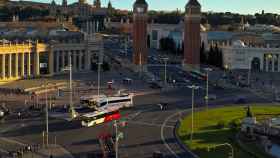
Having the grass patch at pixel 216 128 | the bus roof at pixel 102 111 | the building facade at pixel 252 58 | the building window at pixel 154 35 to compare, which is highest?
the building window at pixel 154 35

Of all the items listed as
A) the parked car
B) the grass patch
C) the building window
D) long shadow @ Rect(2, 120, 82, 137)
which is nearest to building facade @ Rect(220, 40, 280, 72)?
the parked car

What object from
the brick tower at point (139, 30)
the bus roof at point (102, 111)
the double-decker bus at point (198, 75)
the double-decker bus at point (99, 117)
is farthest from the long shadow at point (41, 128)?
the brick tower at point (139, 30)

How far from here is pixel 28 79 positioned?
83125mm

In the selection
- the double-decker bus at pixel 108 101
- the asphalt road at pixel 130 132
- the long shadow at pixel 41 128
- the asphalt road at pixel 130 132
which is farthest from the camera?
the double-decker bus at pixel 108 101

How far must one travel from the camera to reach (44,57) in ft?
301

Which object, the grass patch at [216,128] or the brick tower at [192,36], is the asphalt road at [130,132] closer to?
the grass patch at [216,128]

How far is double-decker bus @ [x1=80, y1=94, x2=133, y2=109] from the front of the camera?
61.4 meters

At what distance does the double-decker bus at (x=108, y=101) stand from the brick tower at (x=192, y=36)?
133ft

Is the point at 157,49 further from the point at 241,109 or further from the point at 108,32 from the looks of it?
the point at 241,109

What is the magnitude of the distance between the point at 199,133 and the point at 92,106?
15894mm

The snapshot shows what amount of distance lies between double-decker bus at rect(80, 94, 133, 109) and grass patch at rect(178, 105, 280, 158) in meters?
8.94

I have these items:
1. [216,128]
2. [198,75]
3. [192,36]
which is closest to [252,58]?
[192,36]

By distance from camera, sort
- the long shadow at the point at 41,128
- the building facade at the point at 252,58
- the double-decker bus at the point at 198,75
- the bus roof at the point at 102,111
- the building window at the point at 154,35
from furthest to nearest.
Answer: the building window at the point at 154,35
the building facade at the point at 252,58
the double-decker bus at the point at 198,75
the bus roof at the point at 102,111
the long shadow at the point at 41,128

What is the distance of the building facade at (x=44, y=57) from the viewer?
82.8 meters
